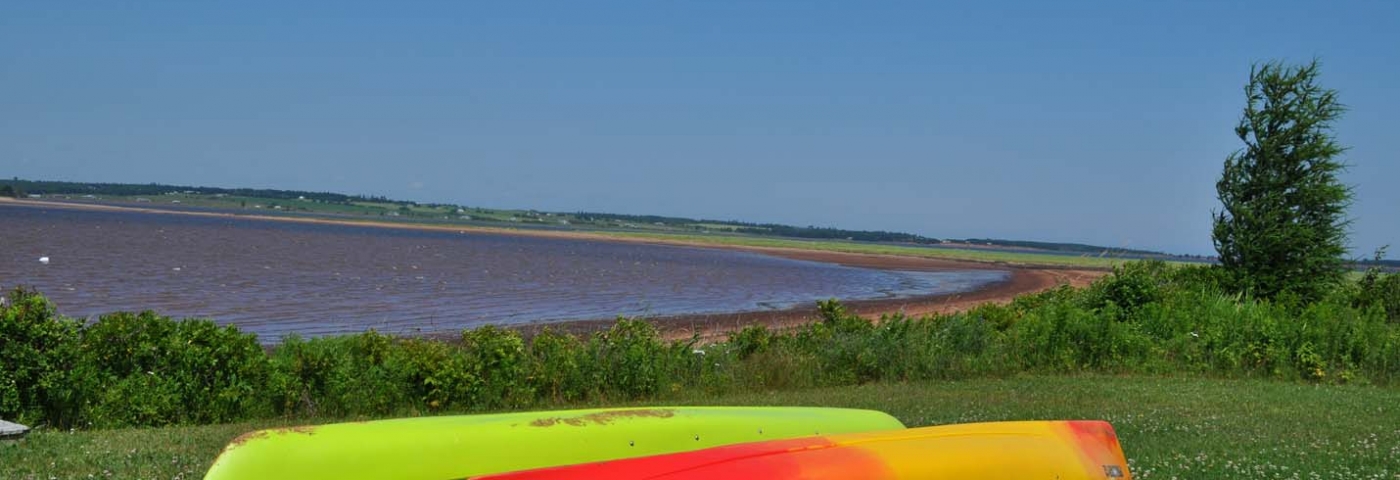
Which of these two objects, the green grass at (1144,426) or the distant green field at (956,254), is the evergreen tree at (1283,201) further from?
the distant green field at (956,254)

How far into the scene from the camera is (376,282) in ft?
114

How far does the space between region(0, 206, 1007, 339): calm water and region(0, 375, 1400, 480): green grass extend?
1109 centimetres

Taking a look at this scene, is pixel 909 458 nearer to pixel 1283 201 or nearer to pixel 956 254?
pixel 1283 201

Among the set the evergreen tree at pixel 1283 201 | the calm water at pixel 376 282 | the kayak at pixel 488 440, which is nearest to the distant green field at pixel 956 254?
the calm water at pixel 376 282

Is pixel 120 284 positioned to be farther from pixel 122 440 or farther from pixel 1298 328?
pixel 1298 328

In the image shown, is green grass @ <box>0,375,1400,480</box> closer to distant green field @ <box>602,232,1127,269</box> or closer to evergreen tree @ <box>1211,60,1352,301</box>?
evergreen tree @ <box>1211,60,1352,301</box>

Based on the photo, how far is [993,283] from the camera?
50625mm

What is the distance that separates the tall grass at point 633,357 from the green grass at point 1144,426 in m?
0.63

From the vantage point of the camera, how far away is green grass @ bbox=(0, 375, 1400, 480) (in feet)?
24.8

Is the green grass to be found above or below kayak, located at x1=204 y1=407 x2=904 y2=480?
below

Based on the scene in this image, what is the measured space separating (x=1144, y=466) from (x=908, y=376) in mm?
6033

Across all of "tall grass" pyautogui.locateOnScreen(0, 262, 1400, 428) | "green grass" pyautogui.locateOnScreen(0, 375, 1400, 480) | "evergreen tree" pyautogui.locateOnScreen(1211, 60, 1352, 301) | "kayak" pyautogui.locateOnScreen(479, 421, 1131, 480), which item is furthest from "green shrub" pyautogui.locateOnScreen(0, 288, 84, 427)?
"evergreen tree" pyautogui.locateOnScreen(1211, 60, 1352, 301)

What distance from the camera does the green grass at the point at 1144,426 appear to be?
24.8 feet

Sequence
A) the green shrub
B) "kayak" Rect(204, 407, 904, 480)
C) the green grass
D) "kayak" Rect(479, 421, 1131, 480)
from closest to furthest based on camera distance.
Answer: "kayak" Rect(479, 421, 1131, 480), "kayak" Rect(204, 407, 904, 480), the green grass, the green shrub
